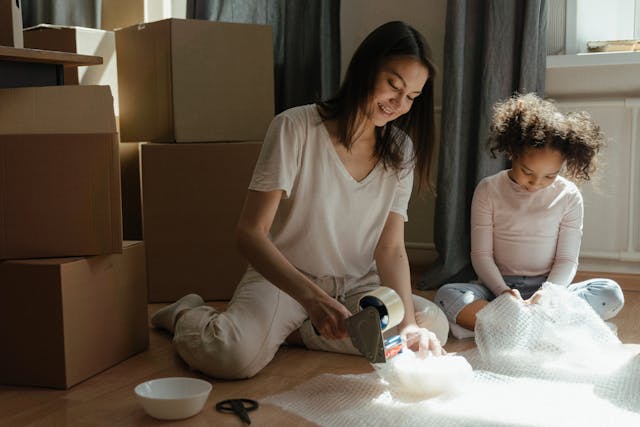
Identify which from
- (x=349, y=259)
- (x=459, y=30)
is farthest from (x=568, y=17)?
(x=349, y=259)

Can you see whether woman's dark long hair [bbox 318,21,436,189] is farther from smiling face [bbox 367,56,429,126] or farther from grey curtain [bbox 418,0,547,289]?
grey curtain [bbox 418,0,547,289]

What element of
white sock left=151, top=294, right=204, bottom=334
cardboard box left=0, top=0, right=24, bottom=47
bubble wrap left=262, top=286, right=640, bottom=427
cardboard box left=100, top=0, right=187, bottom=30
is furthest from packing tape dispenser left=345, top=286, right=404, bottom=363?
cardboard box left=100, top=0, right=187, bottom=30

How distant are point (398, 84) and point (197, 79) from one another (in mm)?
957

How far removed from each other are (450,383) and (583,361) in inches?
14.5

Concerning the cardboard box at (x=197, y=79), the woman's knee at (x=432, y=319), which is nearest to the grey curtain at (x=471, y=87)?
the cardboard box at (x=197, y=79)

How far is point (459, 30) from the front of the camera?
249 cm

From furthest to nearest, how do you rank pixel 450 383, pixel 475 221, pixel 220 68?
1. pixel 220 68
2. pixel 475 221
3. pixel 450 383

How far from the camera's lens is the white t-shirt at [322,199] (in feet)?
5.60

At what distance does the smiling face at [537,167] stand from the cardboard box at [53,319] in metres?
1.03

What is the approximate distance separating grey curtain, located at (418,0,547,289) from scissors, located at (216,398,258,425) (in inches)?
47.1

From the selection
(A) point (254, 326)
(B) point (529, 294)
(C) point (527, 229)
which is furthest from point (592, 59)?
(A) point (254, 326)

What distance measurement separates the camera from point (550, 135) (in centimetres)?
199

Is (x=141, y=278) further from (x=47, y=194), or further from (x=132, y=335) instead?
(x=47, y=194)

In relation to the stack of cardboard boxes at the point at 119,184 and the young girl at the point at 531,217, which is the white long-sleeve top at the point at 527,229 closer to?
the young girl at the point at 531,217
